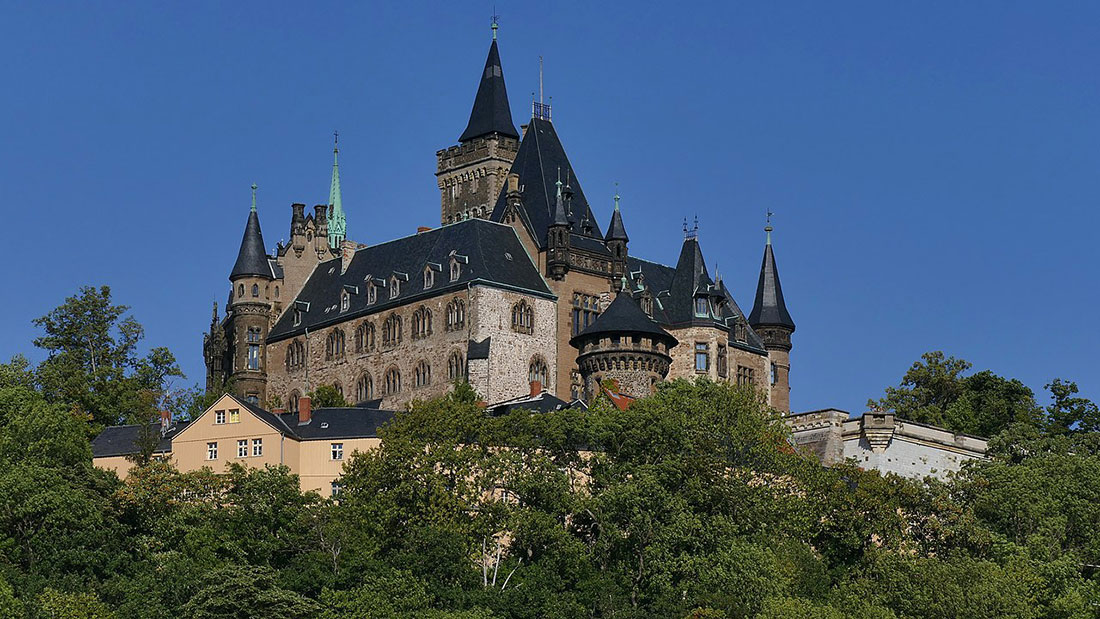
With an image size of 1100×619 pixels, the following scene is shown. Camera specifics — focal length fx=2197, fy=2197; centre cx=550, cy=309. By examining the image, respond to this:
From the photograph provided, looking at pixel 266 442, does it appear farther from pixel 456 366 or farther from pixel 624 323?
pixel 624 323

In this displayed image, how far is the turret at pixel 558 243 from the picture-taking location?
353 feet

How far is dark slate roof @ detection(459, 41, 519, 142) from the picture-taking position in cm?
12256

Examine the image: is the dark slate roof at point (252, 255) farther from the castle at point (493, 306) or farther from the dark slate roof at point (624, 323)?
the dark slate roof at point (624, 323)

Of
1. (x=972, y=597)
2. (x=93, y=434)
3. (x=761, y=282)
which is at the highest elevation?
(x=761, y=282)

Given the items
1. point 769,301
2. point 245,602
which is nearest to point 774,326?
point 769,301

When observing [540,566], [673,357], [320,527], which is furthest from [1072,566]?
[673,357]

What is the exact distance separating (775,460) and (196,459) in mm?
23852

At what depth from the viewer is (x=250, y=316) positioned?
116000mm

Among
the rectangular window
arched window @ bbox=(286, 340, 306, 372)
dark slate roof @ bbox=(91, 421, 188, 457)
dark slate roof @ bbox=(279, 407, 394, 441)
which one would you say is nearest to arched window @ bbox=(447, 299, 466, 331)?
arched window @ bbox=(286, 340, 306, 372)

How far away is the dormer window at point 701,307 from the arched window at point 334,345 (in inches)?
710

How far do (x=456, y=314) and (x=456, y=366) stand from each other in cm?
272

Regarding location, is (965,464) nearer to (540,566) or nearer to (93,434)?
(540,566)

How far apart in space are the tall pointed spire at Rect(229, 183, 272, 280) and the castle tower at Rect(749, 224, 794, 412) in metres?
26.4

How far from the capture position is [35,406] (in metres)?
87.1
